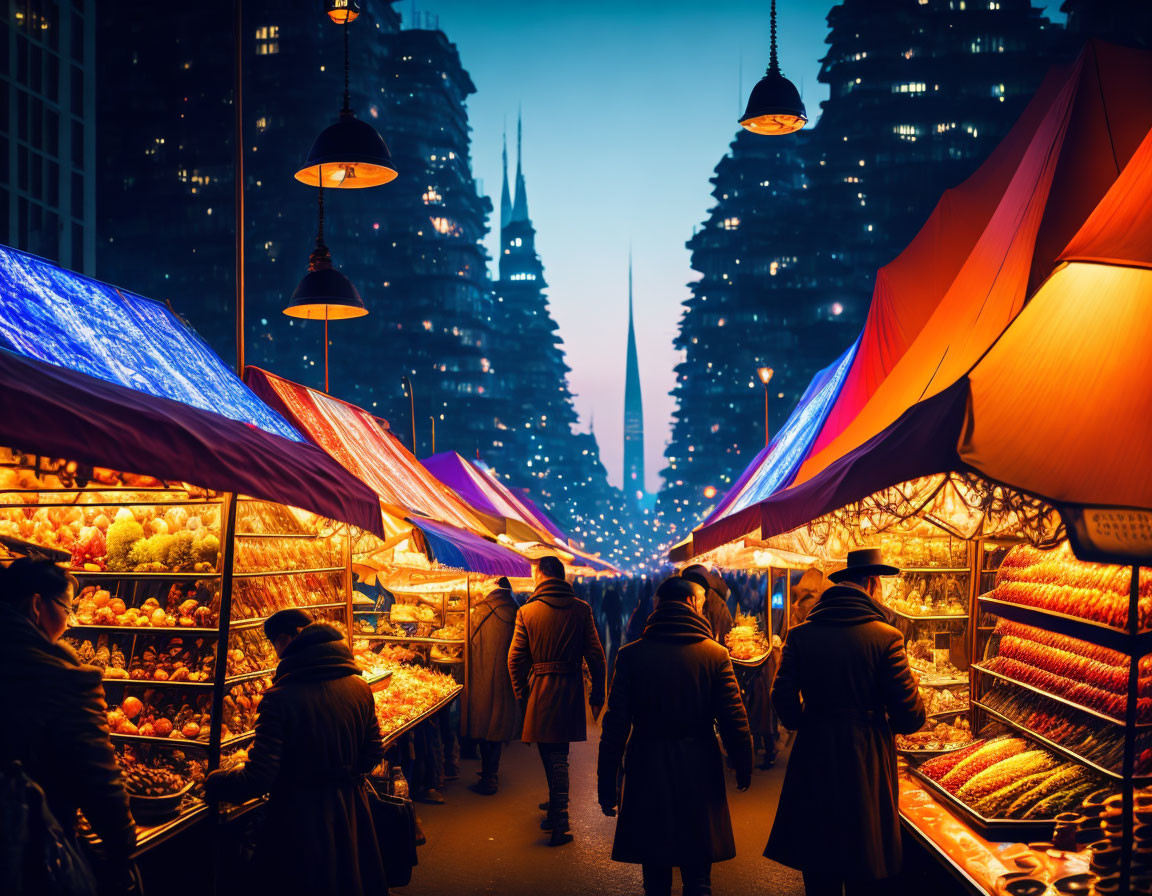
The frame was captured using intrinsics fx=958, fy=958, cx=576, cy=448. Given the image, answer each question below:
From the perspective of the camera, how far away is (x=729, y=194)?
278 ft

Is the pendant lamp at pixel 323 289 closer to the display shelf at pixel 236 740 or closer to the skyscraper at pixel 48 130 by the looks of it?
the display shelf at pixel 236 740

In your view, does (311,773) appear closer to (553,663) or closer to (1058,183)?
(553,663)

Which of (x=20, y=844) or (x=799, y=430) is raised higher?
(x=799, y=430)

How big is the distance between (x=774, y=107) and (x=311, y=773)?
7337 millimetres

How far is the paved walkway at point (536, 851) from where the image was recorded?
6176mm

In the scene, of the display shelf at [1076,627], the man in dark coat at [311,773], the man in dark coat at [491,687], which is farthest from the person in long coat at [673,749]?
the man in dark coat at [491,687]

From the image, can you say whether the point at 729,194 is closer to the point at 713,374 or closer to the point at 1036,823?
the point at 713,374

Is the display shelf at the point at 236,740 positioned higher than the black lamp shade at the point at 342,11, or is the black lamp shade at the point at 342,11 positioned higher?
the black lamp shade at the point at 342,11

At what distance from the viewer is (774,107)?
9.00m

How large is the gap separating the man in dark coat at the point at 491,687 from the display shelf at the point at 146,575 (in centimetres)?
377

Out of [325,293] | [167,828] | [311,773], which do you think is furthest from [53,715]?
[325,293]

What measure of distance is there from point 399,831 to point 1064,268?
170 inches

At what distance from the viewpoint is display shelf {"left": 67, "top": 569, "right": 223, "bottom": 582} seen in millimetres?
5758

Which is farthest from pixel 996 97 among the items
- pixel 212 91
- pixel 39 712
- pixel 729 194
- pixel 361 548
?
pixel 39 712
